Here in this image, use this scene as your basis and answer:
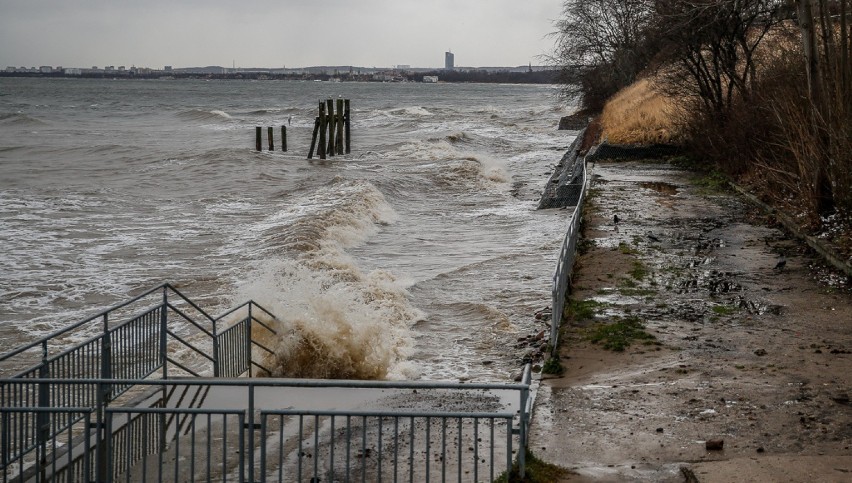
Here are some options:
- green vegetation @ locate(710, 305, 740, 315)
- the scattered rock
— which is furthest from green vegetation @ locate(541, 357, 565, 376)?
green vegetation @ locate(710, 305, 740, 315)

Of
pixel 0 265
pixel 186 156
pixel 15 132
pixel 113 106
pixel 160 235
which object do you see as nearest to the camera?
pixel 0 265

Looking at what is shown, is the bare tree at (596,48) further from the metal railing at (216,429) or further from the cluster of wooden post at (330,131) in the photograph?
the metal railing at (216,429)

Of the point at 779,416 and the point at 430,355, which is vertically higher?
the point at 779,416

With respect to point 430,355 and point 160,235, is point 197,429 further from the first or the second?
point 160,235

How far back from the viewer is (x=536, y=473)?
714 centimetres

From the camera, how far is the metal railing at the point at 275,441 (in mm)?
7000

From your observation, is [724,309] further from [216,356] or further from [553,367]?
[216,356]

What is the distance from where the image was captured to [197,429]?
9.51m

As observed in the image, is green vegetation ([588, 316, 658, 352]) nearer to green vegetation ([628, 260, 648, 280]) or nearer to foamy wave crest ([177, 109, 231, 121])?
green vegetation ([628, 260, 648, 280])

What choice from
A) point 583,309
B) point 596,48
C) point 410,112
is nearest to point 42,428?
point 583,309

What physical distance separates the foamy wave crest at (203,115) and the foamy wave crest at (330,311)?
72.0m

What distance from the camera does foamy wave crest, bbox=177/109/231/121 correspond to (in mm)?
93900

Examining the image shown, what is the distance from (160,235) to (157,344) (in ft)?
51.8

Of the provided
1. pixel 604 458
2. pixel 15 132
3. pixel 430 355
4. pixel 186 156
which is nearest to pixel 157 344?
pixel 430 355
